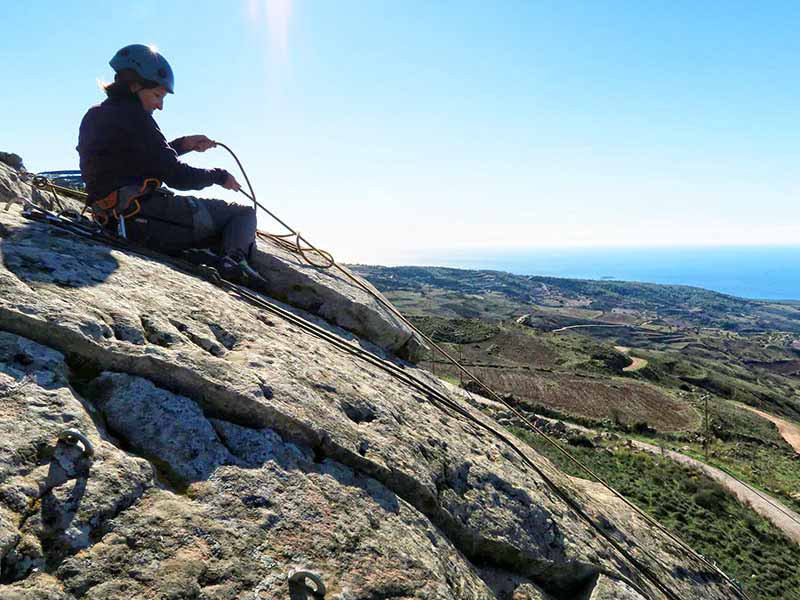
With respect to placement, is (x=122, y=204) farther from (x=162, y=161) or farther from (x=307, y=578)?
(x=307, y=578)

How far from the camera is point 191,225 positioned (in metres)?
6.90

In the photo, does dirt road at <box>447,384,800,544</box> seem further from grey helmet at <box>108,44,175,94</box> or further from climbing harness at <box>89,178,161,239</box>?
grey helmet at <box>108,44,175,94</box>

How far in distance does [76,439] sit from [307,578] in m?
1.82

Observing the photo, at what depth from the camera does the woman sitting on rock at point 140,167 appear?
5.84m

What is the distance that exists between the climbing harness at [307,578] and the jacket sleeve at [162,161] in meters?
5.24

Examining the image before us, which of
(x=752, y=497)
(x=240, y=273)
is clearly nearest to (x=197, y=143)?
(x=240, y=273)

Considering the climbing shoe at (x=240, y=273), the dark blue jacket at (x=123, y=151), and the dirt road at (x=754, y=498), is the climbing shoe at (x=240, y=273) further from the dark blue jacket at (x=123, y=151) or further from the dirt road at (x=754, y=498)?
the dirt road at (x=754, y=498)

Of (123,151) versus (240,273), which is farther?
(240,273)

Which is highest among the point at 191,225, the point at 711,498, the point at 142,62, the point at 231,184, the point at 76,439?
the point at 142,62

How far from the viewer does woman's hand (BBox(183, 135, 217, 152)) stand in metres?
7.29

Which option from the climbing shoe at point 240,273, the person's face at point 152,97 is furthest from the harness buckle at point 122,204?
the climbing shoe at point 240,273

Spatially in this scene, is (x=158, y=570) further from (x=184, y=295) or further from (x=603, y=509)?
(x=603, y=509)

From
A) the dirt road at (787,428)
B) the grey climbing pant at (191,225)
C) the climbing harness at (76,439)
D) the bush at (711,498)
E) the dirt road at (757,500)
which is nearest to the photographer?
the climbing harness at (76,439)

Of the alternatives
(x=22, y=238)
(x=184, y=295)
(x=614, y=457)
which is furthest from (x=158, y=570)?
(x=614, y=457)
